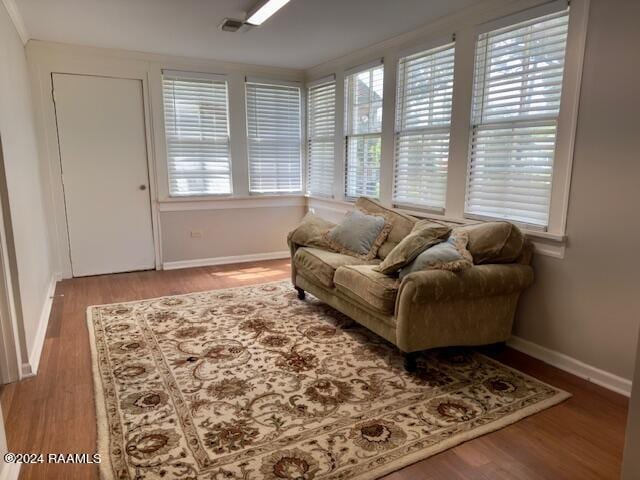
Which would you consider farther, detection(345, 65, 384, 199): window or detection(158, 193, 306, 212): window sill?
detection(158, 193, 306, 212): window sill

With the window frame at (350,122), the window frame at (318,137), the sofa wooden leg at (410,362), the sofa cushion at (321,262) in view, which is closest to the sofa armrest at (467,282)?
the sofa wooden leg at (410,362)

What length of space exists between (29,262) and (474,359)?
10.5 ft

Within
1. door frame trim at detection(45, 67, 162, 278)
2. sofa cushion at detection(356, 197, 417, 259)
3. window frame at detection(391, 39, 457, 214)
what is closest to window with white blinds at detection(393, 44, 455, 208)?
window frame at detection(391, 39, 457, 214)

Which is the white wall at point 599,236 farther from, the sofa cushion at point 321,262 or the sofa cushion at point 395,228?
the sofa cushion at point 321,262

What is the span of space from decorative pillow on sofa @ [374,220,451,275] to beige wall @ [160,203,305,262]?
296 centimetres

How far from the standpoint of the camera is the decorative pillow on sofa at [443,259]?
2.59 meters

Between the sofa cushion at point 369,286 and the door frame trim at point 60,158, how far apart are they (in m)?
2.84

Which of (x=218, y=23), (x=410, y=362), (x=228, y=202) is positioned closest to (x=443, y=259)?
(x=410, y=362)

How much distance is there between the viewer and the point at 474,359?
2857 millimetres

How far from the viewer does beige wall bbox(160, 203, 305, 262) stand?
518 cm

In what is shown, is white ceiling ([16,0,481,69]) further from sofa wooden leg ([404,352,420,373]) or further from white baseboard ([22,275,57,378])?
sofa wooden leg ([404,352,420,373])

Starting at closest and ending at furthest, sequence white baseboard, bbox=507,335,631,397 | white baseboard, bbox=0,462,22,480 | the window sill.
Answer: white baseboard, bbox=0,462,22,480
white baseboard, bbox=507,335,631,397
the window sill

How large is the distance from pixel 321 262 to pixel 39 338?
6.97 ft

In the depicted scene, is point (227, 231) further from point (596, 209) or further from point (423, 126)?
point (596, 209)
